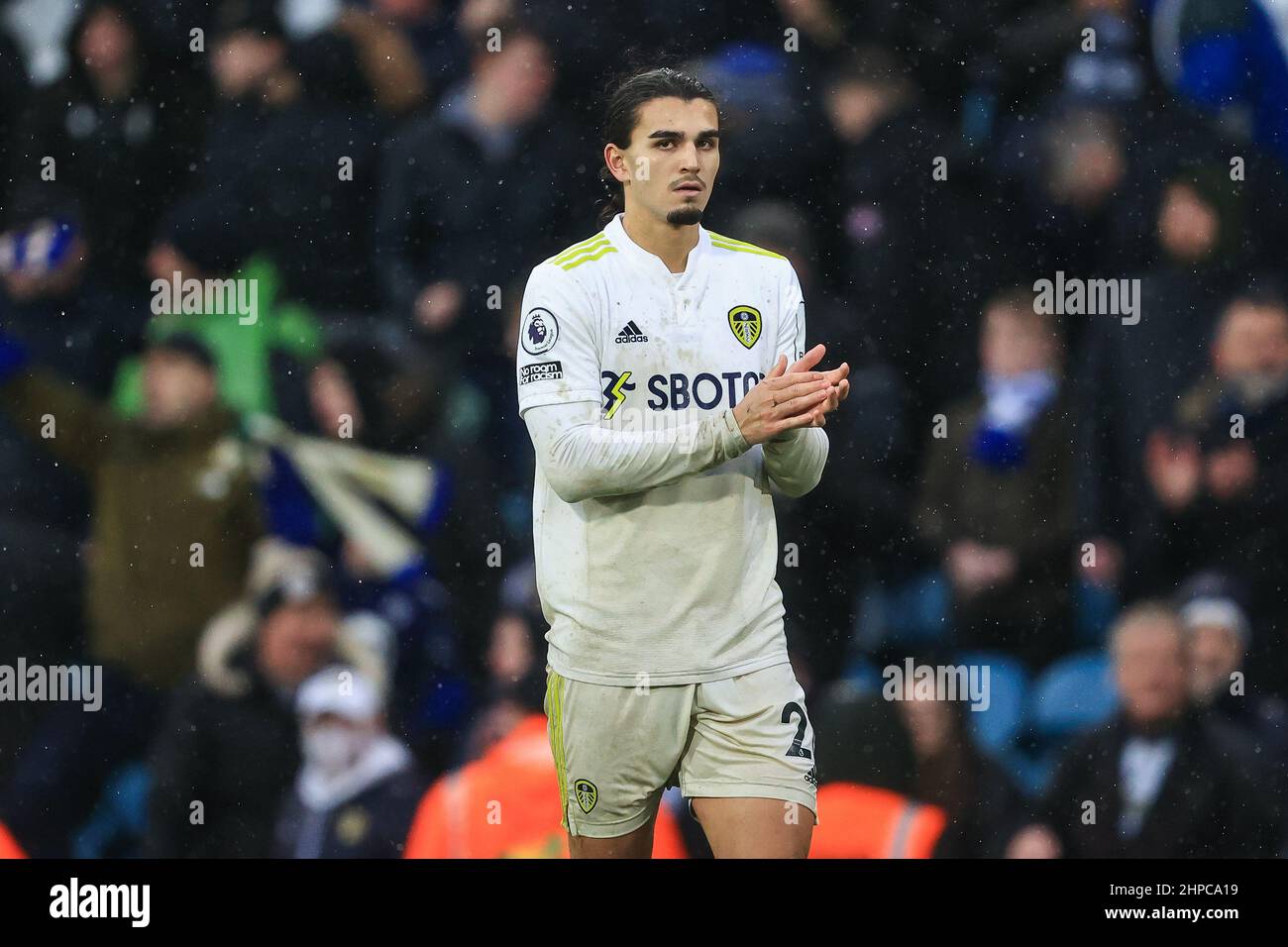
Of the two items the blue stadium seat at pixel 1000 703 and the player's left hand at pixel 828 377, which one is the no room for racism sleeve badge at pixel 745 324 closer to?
the player's left hand at pixel 828 377

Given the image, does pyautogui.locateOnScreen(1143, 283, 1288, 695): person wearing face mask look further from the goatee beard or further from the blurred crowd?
the goatee beard

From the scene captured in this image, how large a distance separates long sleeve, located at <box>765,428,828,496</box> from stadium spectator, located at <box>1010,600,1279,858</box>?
1694 mm

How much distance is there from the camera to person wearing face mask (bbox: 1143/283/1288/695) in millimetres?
5191

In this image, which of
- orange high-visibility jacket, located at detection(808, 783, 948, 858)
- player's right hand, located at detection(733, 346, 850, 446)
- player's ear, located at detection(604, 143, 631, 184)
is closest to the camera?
player's right hand, located at detection(733, 346, 850, 446)

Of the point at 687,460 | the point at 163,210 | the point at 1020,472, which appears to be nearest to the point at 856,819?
the point at 1020,472

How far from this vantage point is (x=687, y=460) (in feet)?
12.2

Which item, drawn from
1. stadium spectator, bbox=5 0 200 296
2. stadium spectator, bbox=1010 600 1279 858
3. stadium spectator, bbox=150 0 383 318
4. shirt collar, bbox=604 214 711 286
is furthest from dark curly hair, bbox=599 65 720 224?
stadium spectator, bbox=1010 600 1279 858

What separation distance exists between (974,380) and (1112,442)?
43cm

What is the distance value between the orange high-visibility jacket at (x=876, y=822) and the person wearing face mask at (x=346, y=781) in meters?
1.17

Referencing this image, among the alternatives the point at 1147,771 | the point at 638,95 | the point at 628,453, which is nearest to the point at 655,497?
the point at 628,453

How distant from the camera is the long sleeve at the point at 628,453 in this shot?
3713 millimetres

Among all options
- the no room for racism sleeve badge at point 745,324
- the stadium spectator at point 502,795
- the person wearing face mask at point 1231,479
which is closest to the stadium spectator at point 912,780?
the stadium spectator at point 502,795

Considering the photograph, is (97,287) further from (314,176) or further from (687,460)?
(687,460)

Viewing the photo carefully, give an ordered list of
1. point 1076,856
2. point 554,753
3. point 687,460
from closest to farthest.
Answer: point 687,460
point 554,753
point 1076,856
